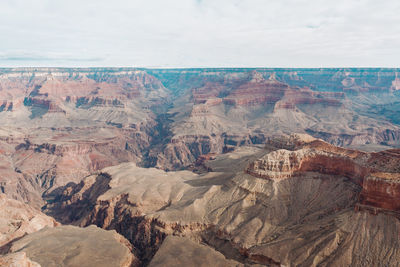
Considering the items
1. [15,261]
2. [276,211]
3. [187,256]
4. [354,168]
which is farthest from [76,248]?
[354,168]

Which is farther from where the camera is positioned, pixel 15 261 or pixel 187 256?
pixel 187 256

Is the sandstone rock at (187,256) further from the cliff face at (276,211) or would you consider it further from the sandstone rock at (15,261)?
the sandstone rock at (15,261)

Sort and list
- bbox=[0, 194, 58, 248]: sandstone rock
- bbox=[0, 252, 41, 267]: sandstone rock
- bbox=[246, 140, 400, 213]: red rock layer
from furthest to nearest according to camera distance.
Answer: bbox=[0, 194, 58, 248]: sandstone rock → bbox=[246, 140, 400, 213]: red rock layer → bbox=[0, 252, 41, 267]: sandstone rock

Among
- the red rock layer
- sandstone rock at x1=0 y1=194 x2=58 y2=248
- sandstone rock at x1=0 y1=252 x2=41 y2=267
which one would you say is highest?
the red rock layer

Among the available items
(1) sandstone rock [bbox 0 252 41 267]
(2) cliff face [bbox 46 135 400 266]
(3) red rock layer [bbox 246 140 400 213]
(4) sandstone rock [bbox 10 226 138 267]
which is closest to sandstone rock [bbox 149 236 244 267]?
(2) cliff face [bbox 46 135 400 266]

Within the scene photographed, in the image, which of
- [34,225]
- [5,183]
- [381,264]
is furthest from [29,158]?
[381,264]

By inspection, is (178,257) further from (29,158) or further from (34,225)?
(29,158)

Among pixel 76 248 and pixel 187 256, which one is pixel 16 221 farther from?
pixel 187 256

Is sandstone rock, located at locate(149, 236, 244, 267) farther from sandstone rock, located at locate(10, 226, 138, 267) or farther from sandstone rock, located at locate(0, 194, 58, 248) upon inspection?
sandstone rock, located at locate(0, 194, 58, 248)
